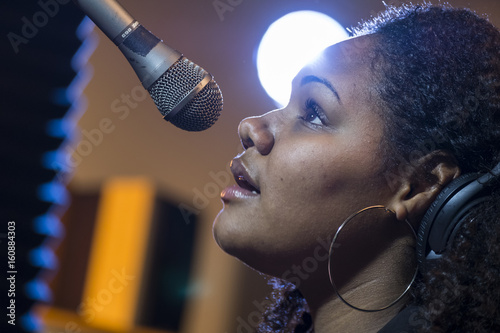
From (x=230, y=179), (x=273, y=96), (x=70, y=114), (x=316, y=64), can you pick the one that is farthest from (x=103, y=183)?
(x=316, y=64)

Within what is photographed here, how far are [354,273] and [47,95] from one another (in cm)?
117

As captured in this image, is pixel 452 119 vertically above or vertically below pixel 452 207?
above

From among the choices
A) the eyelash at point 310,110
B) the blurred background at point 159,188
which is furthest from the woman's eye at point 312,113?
the blurred background at point 159,188

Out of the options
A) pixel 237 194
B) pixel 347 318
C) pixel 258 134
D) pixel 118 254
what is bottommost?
pixel 118 254

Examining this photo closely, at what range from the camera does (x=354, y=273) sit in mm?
1265

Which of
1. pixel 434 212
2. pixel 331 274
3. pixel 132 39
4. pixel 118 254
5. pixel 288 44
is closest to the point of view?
pixel 132 39

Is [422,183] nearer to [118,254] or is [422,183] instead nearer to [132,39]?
[132,39]

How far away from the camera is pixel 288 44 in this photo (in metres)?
2.70

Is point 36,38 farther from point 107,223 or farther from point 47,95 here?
point 107,223

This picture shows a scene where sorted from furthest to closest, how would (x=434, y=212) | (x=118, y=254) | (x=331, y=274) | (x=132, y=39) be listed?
(x=118, y=254) → (x=331, y=274) → (x=434, y=212) → (x=132, y=39)

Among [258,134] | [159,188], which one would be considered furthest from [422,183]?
[159,188]

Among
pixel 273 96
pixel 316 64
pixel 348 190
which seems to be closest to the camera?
pixel 348 190

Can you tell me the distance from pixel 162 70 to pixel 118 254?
2166mm

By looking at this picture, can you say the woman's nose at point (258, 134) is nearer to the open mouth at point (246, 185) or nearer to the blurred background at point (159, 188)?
the open mouth at point (246, 185)
